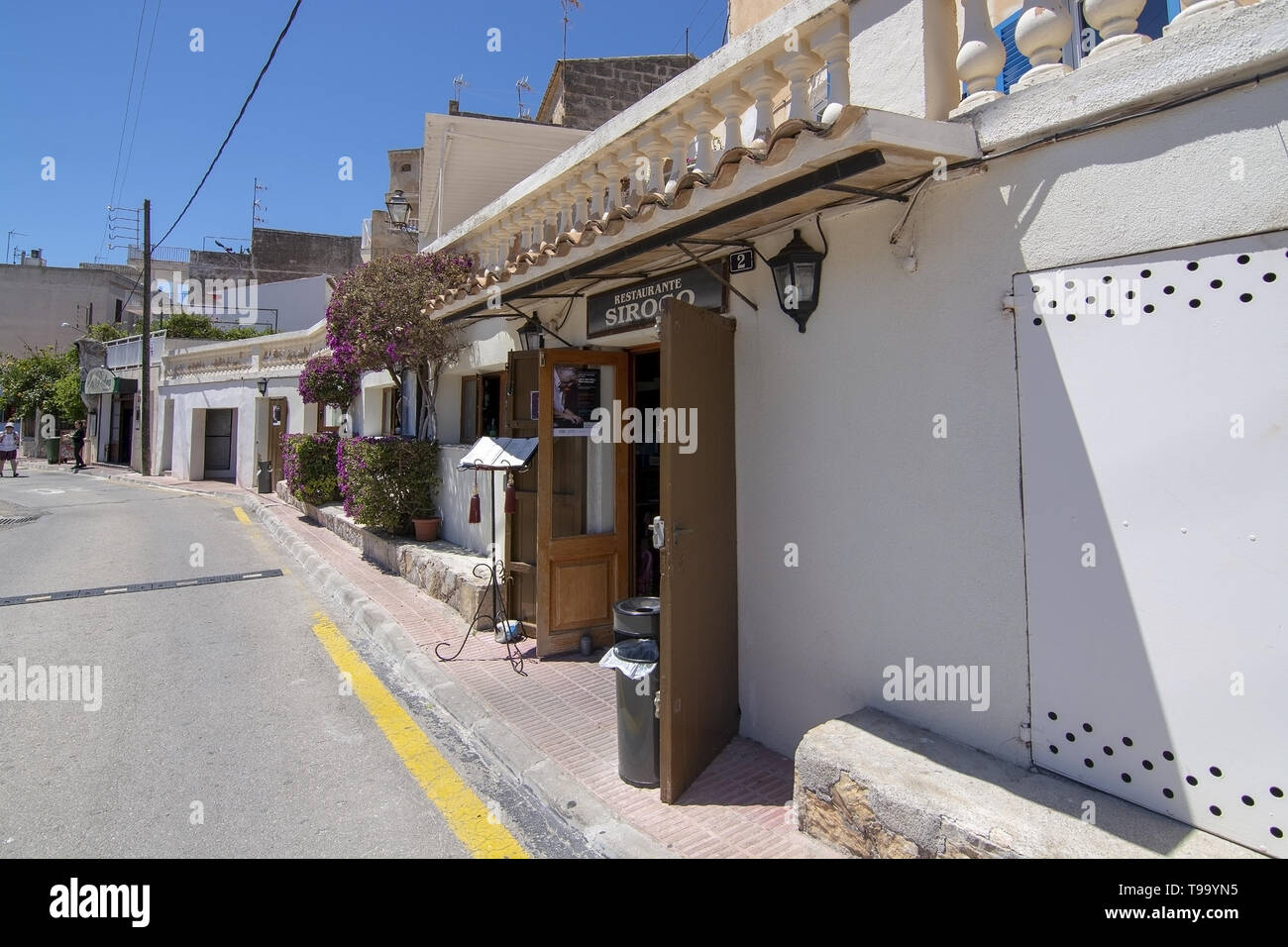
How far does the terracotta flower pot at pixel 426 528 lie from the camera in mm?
9430

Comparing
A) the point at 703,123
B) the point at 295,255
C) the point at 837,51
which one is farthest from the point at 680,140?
the point at 295,255

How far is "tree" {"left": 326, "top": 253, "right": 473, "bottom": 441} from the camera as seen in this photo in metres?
8.90

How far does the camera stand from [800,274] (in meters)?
3.95

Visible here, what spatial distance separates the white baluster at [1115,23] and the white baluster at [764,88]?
1.64m

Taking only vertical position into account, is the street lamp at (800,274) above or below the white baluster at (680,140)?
below

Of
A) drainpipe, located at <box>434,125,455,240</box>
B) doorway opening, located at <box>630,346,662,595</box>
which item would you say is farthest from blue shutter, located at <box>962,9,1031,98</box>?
drainpipe, located at <box>434,125,455,240</box>

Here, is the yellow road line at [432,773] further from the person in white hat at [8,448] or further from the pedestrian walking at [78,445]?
the pedestrian walking at [78,445]

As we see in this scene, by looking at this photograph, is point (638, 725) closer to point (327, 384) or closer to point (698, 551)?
point (698, 551)

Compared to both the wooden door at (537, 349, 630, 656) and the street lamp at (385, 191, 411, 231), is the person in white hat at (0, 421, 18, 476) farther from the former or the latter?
the wooden door at (537, 349, 630, 656)

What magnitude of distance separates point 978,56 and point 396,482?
27.3 feet

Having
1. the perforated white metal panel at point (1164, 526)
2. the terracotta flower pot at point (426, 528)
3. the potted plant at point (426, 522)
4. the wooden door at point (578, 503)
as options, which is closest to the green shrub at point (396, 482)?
the potted plant at point (426, 522)

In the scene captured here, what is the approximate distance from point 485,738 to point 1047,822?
3.21 metres

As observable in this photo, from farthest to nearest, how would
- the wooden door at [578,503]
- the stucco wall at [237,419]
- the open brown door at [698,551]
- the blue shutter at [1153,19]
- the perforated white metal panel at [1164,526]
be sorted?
the stucco wall at [237,419] < the wooden door at [578,503] < the blue shutter at [1153,19] < the open brown door at [698,551] < the perforated white metal panel at [1164,526]

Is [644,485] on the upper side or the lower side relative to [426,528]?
upper
